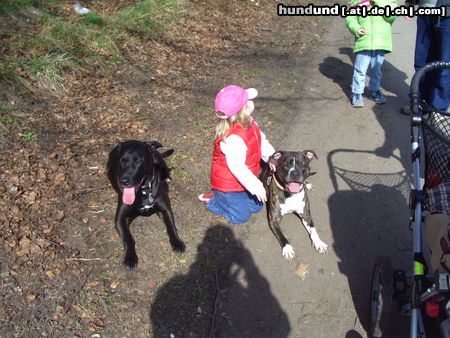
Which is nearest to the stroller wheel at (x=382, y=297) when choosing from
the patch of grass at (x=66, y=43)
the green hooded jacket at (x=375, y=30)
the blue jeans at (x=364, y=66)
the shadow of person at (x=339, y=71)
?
the blue jeans at (x=364, y=66)

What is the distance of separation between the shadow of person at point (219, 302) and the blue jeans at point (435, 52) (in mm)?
3424

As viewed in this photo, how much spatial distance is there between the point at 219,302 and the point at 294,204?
3.99 ft

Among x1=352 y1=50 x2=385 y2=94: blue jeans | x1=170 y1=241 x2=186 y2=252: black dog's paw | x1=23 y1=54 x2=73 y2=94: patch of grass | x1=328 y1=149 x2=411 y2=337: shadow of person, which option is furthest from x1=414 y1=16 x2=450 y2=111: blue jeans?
x1=23 y1=54 x2=73 y2=94: patch of grass

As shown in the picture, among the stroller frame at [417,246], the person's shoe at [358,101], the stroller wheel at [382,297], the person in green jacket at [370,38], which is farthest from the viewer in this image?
the person's shoe at [358,101]

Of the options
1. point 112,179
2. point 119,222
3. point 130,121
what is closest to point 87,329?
point 119,222

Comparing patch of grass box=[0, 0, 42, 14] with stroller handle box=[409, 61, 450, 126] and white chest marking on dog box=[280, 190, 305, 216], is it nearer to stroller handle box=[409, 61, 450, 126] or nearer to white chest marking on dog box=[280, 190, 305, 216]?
white chest marking on dog box=[280, 190, 305, 216]

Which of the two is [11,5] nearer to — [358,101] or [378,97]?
[358,101]

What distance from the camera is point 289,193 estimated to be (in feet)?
14.2

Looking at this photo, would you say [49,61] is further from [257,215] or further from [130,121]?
[257,215]

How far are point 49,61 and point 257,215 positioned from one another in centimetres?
380

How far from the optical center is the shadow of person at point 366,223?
392 centimetres

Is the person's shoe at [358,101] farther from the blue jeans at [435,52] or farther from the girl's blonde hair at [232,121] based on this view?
the girl's blonde hair at [232,121]

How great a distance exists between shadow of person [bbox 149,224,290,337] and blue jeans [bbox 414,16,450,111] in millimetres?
3424

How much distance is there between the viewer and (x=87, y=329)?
352 cm
